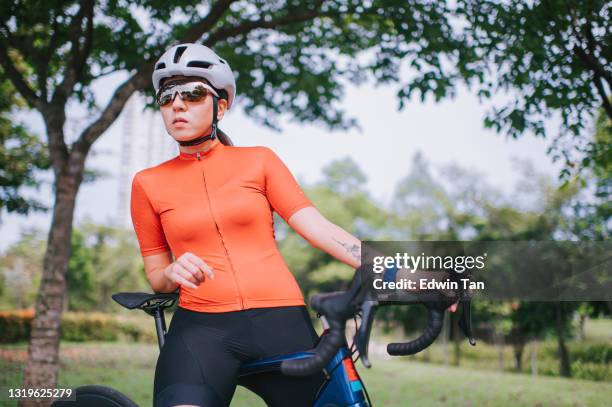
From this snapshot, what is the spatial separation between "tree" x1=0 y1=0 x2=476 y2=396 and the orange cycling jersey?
536cm

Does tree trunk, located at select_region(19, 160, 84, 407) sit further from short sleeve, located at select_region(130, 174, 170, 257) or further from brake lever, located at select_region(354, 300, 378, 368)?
brake lever, located at select_region(354, 300, 378, 368)

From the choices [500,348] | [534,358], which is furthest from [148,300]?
[500,348]

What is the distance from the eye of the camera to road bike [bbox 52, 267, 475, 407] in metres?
1.67

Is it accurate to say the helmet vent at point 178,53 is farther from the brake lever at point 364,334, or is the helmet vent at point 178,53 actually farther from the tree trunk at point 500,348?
the tree trunk at point 500,348

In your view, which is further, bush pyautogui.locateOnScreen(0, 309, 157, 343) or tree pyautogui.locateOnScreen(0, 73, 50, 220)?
bush pyautogui.locateOnScreen(0, 309, 157, 343)

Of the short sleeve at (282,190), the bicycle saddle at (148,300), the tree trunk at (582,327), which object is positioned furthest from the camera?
the tree trunk at (582,327)

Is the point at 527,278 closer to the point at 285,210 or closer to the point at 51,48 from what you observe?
the point at 51,48

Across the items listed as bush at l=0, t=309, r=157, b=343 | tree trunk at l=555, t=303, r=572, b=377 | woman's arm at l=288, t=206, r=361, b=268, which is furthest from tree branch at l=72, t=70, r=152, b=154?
bush at l=0, t=309, r=157, b=343

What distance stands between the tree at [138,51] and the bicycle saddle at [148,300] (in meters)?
5.42

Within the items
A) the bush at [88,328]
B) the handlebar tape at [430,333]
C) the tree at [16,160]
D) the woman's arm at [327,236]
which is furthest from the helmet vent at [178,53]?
the bush at [88,328]

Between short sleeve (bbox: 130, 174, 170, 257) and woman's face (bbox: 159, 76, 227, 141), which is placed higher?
woman's face (bbox: 159, 76, 227, 141)

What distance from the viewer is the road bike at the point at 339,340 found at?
5.47ft

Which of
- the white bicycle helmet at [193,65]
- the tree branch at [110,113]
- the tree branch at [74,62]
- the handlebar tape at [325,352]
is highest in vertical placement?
the tree branch at [74,62]

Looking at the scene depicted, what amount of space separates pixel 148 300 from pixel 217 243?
540 millimetres
